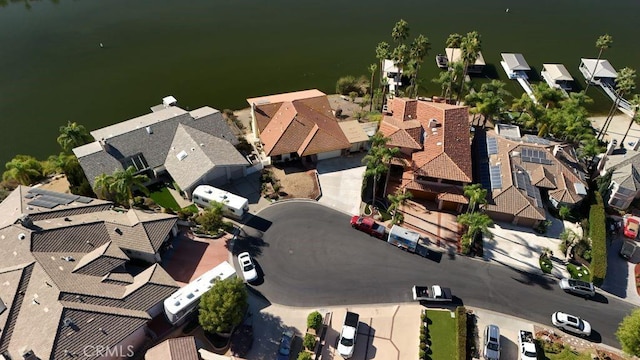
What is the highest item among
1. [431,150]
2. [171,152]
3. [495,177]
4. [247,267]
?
[431,150]

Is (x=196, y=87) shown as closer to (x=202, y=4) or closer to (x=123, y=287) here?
(x=202, y=4)

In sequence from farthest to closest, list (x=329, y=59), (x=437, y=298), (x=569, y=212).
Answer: (x=329, y=59) → (x=569, y=212) → (x=437, y=298)

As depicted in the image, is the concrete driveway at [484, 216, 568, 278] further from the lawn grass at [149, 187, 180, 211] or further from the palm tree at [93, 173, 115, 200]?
the palm tree at [93, 173, 115, 200]

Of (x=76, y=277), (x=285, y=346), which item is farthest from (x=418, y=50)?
(x=76, y=277)

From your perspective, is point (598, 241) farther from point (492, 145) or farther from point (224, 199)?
point (224, 199)

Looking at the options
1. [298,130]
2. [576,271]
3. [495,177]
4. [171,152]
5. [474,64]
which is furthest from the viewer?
[474,64]

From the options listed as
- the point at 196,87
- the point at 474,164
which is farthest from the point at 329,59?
the point at 474,164
